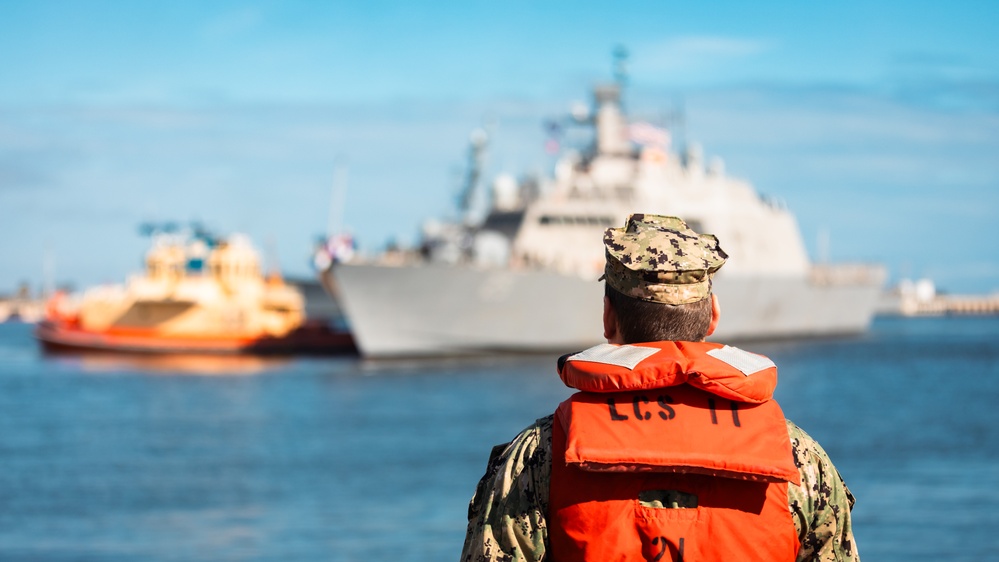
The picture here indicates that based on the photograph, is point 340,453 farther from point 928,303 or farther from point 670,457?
point 928,303

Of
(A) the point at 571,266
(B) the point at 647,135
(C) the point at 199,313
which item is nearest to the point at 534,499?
(A) the point at 571,266

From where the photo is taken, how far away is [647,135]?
4594 cm

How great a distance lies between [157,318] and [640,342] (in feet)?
162

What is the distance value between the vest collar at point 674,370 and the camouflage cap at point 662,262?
0.09 m

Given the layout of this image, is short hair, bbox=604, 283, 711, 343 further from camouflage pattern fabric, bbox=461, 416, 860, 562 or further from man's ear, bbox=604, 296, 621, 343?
camouflage pattern fabric, bbox=461, 416, 860, 562

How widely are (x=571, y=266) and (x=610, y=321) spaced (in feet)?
124

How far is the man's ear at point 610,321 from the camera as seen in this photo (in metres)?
2.24

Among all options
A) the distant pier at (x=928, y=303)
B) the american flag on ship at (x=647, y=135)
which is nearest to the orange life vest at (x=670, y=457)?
the american flag on ship at (x=647, y=135)

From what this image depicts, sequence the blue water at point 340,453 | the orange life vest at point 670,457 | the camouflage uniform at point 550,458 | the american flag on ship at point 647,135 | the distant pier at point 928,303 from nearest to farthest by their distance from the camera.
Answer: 1. the orange life vest at point 670,457
2. the camouflage uniform at point 550,458
3. the blue water at point 340,453
4. the american flag on ship at point 647,135
5. the distant pier at point 928,303

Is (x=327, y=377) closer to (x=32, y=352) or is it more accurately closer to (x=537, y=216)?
(x=537, y=216)

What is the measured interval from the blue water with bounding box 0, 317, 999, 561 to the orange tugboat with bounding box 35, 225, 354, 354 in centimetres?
580

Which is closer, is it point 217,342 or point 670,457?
point 670,457

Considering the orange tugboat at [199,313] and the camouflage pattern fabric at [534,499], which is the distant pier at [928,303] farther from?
the camouflage pattern fabric at [534,499]

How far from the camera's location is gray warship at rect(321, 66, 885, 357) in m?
36.1
